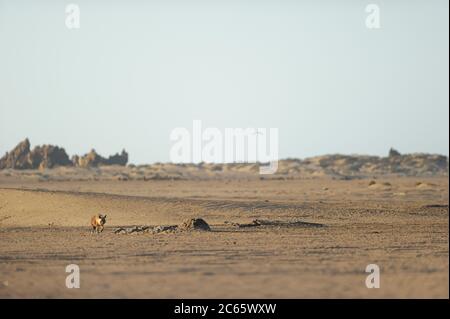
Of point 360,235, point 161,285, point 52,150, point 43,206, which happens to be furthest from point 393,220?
point 52,150

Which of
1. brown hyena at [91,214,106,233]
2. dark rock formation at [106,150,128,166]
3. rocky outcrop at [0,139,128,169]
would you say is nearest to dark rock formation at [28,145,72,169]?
rocky outcrop at [0,139,128,169]

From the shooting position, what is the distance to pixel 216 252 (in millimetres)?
15789

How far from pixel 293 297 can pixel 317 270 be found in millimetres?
2344

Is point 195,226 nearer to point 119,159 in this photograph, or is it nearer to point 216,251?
point 216,251

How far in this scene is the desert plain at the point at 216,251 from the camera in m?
11.3

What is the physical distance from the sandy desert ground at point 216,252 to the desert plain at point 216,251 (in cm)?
2

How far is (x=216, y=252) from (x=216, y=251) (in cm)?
20

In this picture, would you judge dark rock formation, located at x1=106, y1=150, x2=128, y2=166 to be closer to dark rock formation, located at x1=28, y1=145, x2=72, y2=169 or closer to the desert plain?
dark rock formation, located at x1=28, y1=145, x2=72, y2=169

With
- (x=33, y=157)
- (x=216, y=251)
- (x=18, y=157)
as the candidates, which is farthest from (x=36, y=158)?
(x=216, y=251)

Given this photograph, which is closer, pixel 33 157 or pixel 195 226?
pixel 195 226

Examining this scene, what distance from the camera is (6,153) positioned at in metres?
98.9

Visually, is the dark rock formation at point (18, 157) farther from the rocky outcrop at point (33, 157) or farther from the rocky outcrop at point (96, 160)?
the rocky outcrop at point (96, 160)

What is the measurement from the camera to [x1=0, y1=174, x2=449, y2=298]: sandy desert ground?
37.1 feet
